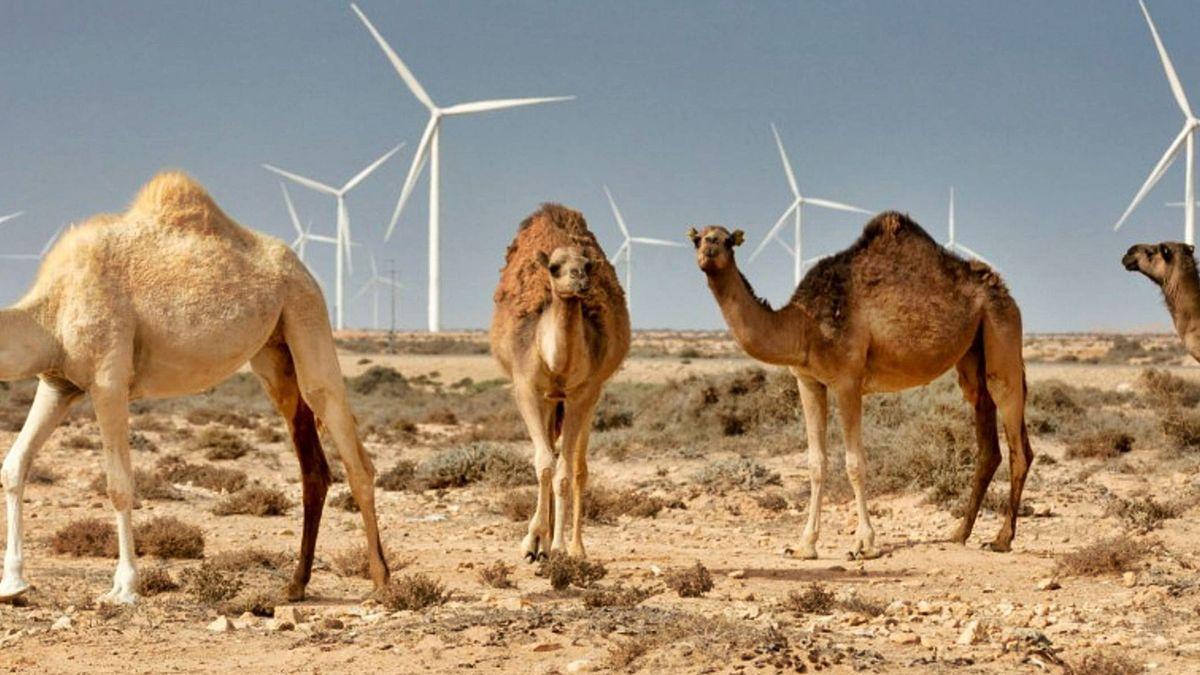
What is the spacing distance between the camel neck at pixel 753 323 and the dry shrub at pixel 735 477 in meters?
5.69

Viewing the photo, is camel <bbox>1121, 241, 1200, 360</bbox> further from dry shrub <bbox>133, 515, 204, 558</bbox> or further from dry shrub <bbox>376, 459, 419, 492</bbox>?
dry shrub <bbox>376, 459, 419, 492</bbox>

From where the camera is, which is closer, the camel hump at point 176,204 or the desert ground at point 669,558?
the desert ground at point 669,558

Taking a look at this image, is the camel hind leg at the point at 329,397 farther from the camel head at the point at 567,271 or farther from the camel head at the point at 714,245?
the camel head at the point at 714,245

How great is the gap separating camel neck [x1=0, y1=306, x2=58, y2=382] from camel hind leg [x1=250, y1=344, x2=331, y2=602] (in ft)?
5.05

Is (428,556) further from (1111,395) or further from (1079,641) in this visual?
(1111,395)

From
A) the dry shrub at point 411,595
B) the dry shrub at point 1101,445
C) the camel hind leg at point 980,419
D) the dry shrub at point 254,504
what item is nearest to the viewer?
the dry shrub at point 411,595

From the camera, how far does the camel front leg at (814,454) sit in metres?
12.0

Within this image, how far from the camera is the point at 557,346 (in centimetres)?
1089

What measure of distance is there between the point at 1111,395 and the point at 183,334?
24897mm

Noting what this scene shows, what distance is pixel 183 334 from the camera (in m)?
9.30

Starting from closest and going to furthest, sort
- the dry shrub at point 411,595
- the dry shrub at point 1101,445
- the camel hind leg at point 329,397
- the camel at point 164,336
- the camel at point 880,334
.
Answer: the dry shrub at point 411,595 → the camel at point 164,336 → the camel hind leg at point 329,397 → the camel at point 880,334 → the dry shrub at point 1101,445

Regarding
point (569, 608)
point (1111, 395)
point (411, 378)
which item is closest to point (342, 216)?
point (411, 378)

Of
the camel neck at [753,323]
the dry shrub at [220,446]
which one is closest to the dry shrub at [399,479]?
the dry shrub at [220,446]

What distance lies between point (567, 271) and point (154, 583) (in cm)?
367
